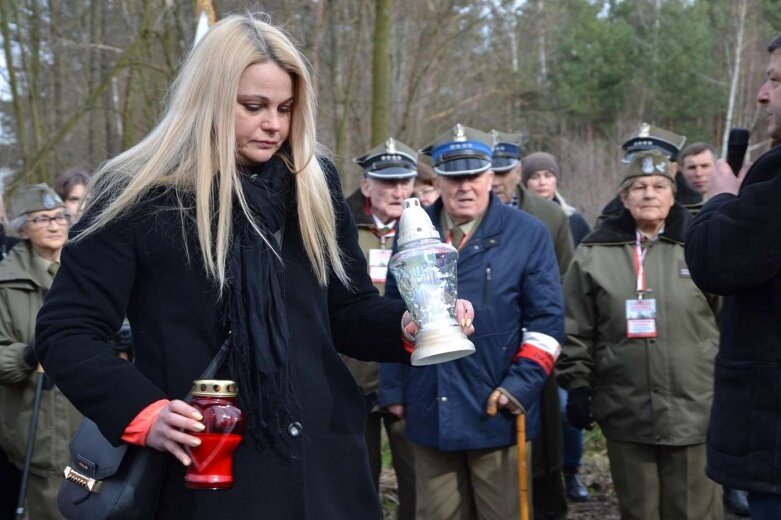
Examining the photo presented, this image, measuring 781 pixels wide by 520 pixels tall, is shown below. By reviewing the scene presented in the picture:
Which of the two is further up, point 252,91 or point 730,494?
point 252,91

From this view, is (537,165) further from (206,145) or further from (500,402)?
(206,145)

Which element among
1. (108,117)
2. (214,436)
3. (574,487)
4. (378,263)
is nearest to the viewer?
(214,436)

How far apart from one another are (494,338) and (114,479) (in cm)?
290

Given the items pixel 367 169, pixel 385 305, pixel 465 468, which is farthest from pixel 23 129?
pixel 385 305

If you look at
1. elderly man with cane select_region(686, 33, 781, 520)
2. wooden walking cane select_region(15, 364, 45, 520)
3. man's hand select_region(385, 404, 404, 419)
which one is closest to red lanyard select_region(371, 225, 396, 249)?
man's hand select_region(385, 404, 404, 419)

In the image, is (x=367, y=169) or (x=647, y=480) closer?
(x=647, y=480)

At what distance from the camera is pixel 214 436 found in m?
2.47

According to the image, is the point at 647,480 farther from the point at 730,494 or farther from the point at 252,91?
the point at 252,91

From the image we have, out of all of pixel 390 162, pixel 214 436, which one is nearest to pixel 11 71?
pixel 390 162

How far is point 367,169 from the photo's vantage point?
6812 millimetres

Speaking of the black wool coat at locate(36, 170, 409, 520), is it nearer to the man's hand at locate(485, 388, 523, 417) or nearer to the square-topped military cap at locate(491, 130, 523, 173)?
the man's hand at locate(485, 388, 523, 417)

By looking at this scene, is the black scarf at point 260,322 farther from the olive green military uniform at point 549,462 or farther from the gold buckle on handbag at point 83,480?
the olive green military uniform at point 549,462

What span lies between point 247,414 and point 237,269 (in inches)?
14.1

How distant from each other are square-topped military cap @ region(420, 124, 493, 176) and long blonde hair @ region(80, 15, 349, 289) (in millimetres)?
2733
